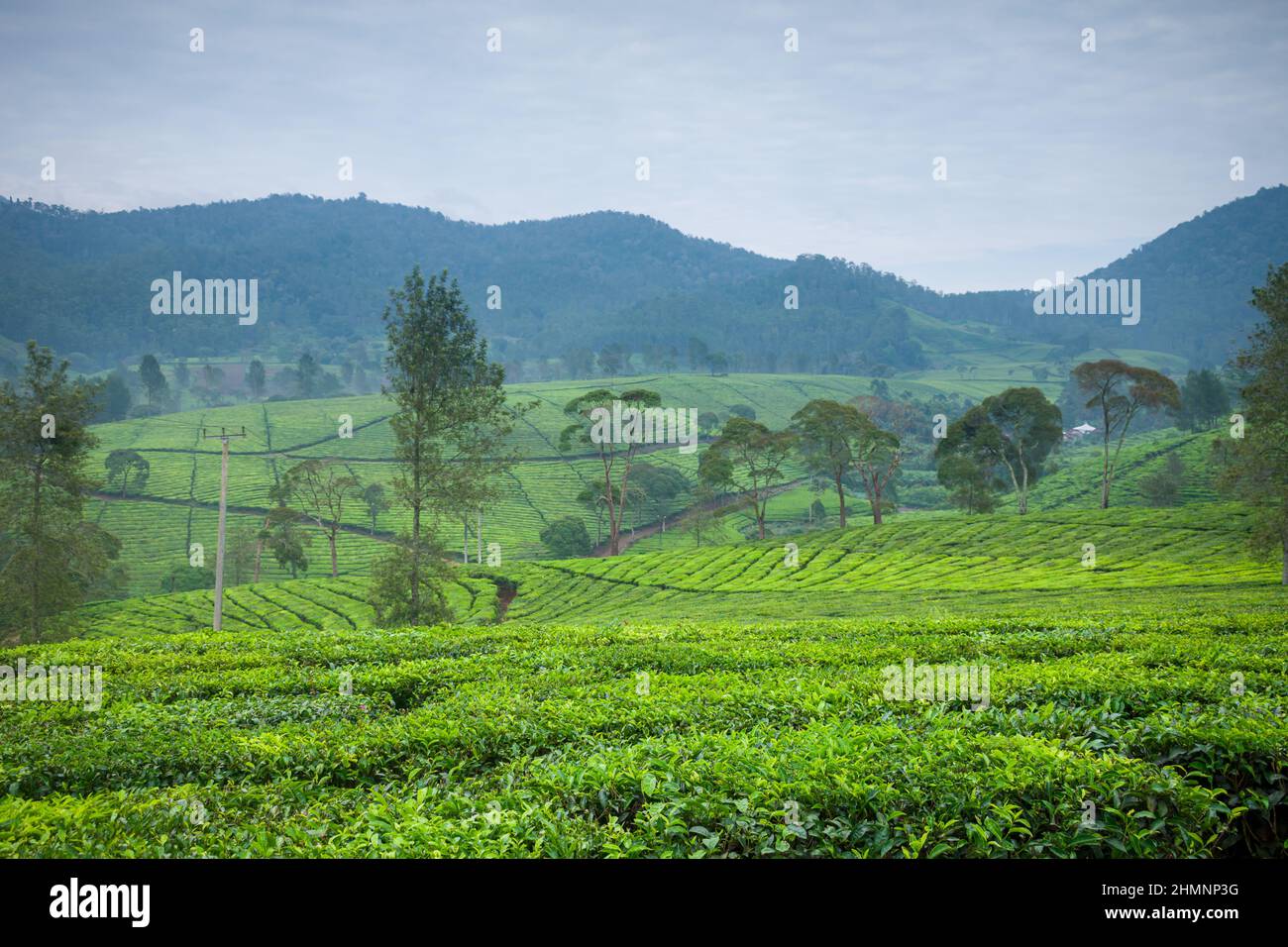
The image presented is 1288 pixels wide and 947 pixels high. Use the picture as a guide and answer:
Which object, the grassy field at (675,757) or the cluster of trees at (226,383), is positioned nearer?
the grassy field at (675,757)

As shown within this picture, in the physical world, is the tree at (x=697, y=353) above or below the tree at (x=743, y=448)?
above

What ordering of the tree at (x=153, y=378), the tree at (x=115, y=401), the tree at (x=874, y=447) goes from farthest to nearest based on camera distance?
the tree at (x=153, y=378)
the tree at (x=115, y=401)
the tree at (x=874, y=447)

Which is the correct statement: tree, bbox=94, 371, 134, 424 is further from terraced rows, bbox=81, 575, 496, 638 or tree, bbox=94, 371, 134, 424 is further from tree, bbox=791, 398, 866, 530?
tree, bbox=791, 398, 866, 530

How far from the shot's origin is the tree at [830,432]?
74.0m

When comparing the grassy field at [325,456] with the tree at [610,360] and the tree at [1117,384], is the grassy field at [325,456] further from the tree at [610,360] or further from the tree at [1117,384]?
the tree at [1117,384]

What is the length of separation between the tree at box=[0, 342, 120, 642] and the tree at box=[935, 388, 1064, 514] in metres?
60.0

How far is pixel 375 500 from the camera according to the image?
90.9m

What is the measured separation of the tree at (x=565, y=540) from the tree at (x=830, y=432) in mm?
23415

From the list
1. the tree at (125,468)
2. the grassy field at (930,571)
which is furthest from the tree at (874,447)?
the tree at (125,468)

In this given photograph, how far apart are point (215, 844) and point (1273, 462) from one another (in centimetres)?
4285

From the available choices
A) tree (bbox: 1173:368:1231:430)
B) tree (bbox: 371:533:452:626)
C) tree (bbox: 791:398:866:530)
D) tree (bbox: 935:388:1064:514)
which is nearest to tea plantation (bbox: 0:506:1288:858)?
tree (bbox: 371:533:452:626)

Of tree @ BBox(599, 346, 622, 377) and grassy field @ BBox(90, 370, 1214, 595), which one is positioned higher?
tree @ BBox(599, 346, 622, 377)

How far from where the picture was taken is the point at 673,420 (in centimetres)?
13200

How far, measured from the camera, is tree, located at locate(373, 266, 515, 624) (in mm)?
33875
